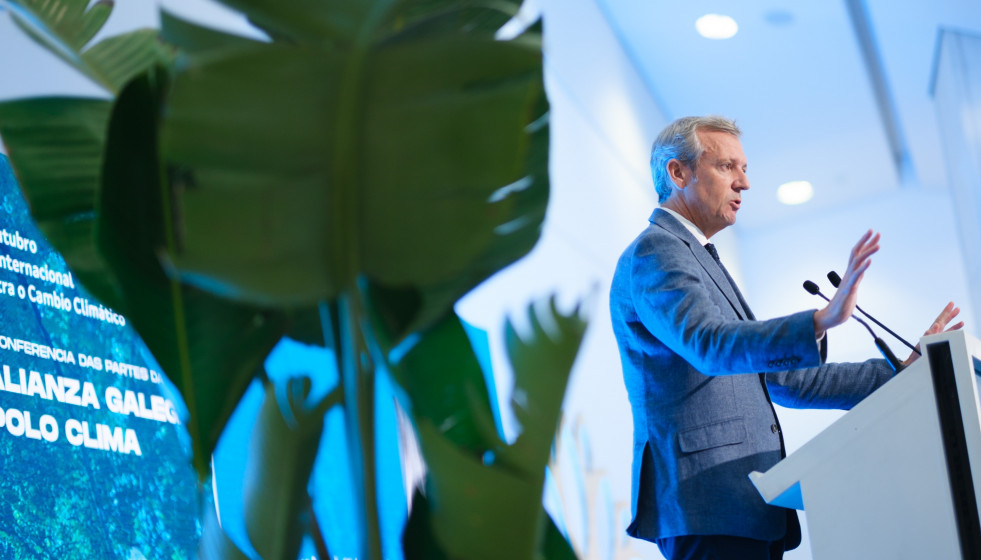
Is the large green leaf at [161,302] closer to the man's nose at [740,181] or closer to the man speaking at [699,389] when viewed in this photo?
the man speaking at [699,389]

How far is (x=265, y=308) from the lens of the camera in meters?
0.80

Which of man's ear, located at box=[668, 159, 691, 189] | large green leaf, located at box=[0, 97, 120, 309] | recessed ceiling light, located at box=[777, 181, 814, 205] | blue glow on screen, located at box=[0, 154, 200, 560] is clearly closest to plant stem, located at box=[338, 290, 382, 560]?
large green leaf, located at box=[0, 97, 120, 309]

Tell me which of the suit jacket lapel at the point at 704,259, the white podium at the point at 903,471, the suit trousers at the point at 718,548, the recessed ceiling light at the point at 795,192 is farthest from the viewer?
the recessed ceiling light at the point at 795,192

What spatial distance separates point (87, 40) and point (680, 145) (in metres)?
1.43

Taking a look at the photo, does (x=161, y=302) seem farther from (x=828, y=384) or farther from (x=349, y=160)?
(x=828, y=384)

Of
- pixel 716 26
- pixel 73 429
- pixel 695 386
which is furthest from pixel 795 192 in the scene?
pixel 73 429

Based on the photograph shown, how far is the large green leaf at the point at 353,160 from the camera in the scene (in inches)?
29.4

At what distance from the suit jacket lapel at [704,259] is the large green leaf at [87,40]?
120 cm

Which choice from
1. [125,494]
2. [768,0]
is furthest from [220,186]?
[768,0]

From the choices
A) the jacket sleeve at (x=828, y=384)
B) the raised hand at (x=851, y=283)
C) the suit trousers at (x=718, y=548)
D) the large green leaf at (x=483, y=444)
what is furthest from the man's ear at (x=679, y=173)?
the large green leaf at (x=483, y=444)

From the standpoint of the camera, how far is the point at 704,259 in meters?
1.89

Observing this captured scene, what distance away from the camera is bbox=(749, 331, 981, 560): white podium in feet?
4.71

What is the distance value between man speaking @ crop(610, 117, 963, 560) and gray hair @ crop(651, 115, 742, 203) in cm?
17

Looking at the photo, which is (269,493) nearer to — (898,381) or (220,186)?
(220,186)
